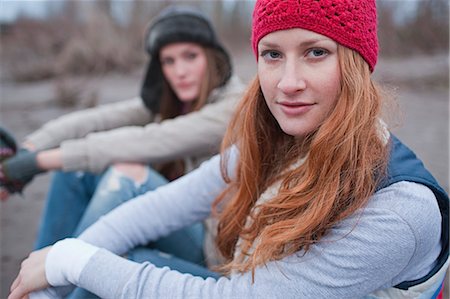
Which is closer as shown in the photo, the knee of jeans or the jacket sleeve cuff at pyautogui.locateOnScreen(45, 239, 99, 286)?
the jacket sleeve cuff at pyautogui.locateOnScreen(45, 239, 99, 286)

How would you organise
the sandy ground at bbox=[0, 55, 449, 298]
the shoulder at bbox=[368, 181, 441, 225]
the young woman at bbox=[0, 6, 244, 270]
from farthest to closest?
the sandy ground at bbox=[0, 55, 449, 298], the young woman at bbox=[0, 6, 244, 270], the shoulder at bbox=[368, 181, 441, 225]

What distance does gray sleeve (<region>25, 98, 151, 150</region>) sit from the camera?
2299 mm

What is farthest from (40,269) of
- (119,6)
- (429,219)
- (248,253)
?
(119,6)

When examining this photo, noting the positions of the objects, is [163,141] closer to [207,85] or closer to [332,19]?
[207,85]

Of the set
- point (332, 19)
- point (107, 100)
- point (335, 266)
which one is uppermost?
point (332, 19)

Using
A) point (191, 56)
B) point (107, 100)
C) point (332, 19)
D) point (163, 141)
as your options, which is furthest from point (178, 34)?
point (107, 100)

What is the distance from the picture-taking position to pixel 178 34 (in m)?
2.12

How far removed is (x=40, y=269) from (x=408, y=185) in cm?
88

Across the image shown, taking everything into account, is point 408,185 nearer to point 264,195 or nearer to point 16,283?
point 264,195

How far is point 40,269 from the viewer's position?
1.26 metres

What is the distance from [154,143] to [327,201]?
1.06m

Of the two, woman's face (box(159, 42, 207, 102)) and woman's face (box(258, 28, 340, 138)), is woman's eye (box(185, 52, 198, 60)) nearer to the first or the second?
woman's face (box(159, 42, 207, 102))

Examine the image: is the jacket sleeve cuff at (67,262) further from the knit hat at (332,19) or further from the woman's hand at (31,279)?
the knit hat at (332,19)

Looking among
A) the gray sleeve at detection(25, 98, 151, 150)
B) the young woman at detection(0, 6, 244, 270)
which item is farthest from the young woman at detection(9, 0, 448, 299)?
the gray sleeve at detection(25, 98, 151, 150)
